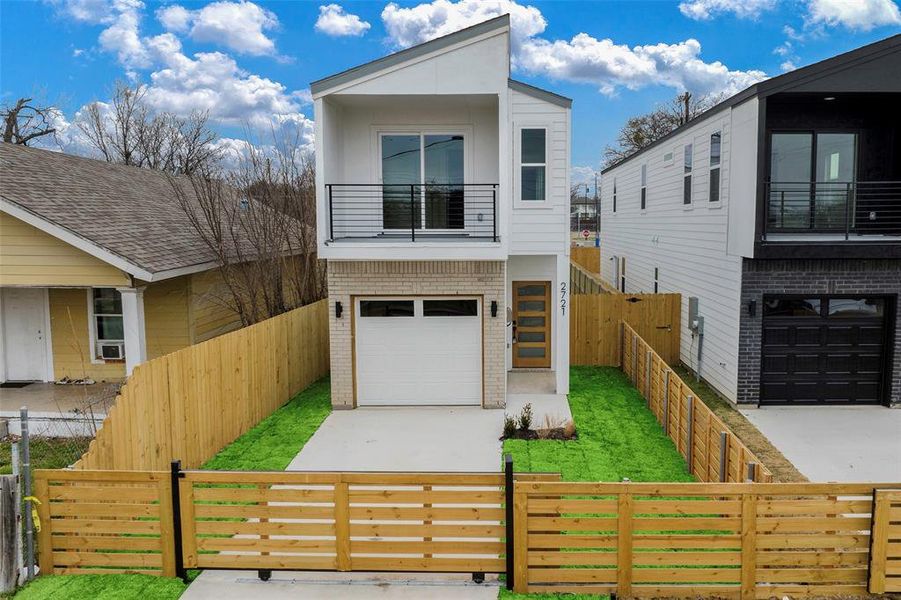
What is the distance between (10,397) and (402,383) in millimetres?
7535

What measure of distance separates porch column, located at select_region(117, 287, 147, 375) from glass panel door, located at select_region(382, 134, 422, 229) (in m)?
4.86

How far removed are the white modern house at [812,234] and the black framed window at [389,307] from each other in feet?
21.1

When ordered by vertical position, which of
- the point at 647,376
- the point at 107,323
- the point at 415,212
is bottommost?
the point at 647,376

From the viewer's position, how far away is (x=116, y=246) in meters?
11.5

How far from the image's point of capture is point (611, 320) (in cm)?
1689

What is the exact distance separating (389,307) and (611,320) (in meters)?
6.52

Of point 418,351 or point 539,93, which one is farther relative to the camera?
point 418,351

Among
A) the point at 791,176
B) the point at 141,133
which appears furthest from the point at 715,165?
the point at 141,133

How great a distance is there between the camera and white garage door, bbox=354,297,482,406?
1306 centimetres

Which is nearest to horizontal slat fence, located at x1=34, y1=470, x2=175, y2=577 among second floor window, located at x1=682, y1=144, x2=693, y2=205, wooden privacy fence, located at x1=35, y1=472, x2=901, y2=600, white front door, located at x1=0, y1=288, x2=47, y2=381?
wooden privacy fence, located at x1=35, y1=472, x2=901, y2=600

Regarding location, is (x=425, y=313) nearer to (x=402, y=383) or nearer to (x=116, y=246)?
(x=402, y=383)

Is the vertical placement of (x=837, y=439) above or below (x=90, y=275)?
below

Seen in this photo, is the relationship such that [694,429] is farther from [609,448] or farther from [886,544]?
[886,544]

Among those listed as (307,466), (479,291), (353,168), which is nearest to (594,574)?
(307,466)
